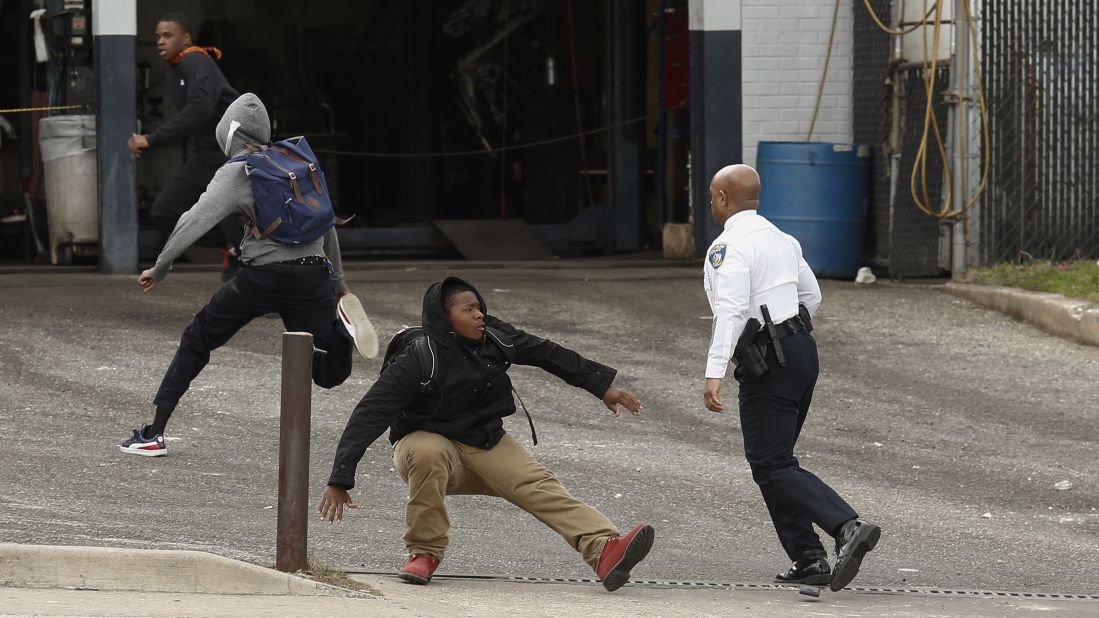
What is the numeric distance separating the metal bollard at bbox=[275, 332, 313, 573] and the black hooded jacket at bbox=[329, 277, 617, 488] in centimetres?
22

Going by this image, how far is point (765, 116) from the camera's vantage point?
14.3 metres

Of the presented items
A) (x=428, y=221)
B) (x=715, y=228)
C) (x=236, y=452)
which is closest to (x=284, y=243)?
(x=236, y=452)

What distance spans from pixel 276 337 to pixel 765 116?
4.96 metres

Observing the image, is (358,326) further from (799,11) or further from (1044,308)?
(799,11)

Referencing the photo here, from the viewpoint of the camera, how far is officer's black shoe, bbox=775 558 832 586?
21.1 feet

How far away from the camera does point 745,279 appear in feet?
20.5

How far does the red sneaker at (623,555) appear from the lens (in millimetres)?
6035

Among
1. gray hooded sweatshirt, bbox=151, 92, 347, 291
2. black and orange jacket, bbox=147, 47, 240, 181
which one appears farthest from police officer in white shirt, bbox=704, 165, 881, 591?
black and orange jacket, bbox=147, 47, 240, 181

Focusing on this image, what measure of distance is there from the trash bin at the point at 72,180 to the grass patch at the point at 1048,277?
6.96 metres

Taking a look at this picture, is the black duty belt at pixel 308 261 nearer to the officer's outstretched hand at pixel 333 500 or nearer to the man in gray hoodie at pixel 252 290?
the man in gray hoodie at pixel 252 290

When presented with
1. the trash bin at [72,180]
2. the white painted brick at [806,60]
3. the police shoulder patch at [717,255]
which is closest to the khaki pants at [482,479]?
the police shoulder patch at [717,255]

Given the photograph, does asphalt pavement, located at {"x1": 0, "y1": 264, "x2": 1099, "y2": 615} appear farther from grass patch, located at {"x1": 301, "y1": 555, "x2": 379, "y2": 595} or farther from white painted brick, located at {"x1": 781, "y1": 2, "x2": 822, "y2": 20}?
white painted brick, located at {"x1": 781, "y1": 2, "x2": 822, "y2": 20}

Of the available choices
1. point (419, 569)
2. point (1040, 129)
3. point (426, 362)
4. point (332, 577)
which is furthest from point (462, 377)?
point (1040, 129)

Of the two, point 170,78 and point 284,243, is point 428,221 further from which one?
point 284,243
